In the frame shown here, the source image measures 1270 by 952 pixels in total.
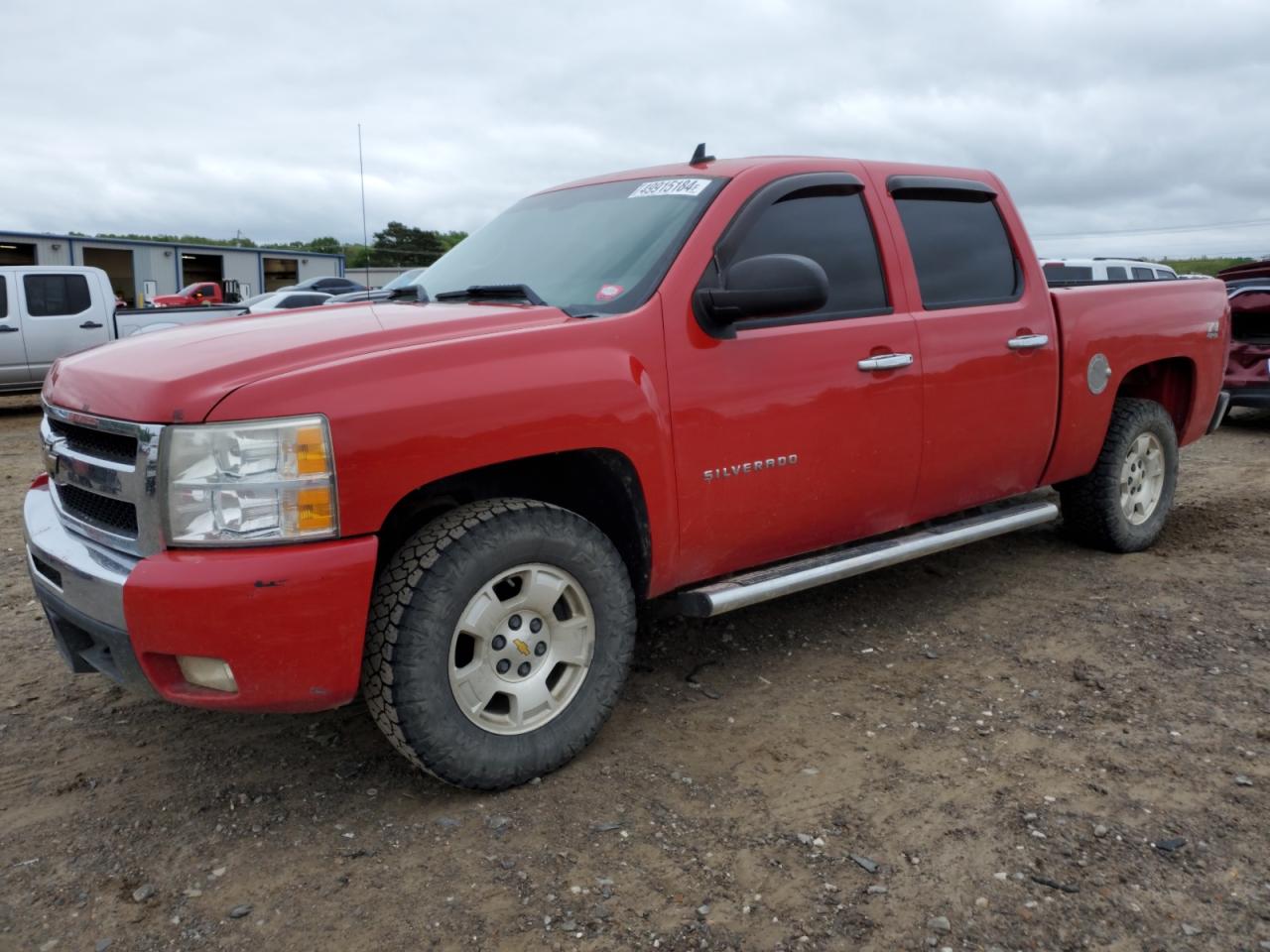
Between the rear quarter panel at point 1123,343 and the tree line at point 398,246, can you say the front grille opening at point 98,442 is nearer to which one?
the rear quarter panel at point 1123,343

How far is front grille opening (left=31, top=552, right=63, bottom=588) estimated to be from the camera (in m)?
2.80

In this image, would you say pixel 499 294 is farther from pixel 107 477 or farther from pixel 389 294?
pixel 107 477

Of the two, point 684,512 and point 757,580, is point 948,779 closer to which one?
point 757,580

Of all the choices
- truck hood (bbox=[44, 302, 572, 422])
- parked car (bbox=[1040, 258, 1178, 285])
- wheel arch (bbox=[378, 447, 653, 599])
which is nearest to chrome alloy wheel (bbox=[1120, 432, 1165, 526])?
wheel arch (bbox=[378, 447, 653, 599])

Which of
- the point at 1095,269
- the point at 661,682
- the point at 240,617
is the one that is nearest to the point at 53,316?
the point at 661,682

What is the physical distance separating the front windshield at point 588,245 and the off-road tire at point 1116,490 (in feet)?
8.66

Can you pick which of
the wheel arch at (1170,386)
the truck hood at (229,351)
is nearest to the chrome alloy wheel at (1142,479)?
the wheel arch at (1170,386)

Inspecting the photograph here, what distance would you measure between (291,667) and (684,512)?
1.27 m

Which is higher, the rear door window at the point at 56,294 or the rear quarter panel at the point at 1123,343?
the rear door window at the point at 56,294

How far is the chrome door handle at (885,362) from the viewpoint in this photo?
3.60 metres

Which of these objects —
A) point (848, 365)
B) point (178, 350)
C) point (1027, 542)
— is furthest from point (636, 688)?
point (1027, 542)

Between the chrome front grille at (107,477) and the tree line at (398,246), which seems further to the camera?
the tree line at (398,246)

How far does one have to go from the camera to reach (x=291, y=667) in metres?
2.52

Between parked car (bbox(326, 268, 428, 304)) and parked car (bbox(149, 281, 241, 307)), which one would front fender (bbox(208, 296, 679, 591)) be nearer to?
parked car (bbox(326, 268, 428, 304))
